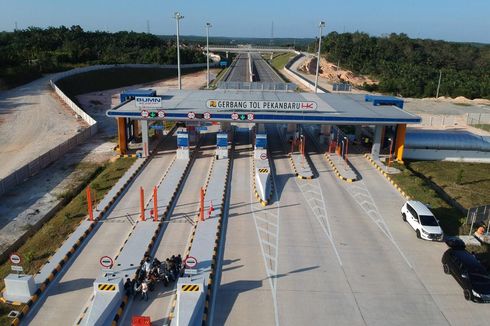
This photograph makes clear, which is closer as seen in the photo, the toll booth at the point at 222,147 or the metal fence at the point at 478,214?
the metal fence at the point at 478,214

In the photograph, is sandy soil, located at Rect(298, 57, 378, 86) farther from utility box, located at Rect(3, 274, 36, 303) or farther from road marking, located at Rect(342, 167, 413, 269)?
utility box, located at Rect(3, 274, 36, 303)

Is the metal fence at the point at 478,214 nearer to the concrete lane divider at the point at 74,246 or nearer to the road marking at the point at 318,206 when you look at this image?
the road marking at the point at 318,206

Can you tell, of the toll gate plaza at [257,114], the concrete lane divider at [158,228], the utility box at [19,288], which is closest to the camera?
the concrete lane divider at [158,228]

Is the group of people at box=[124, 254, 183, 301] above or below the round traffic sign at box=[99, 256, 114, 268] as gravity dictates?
below

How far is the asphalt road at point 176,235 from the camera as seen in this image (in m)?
16.0

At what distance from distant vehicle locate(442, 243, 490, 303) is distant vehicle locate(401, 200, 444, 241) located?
2223 mm

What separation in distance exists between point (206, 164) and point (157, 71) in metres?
79.5

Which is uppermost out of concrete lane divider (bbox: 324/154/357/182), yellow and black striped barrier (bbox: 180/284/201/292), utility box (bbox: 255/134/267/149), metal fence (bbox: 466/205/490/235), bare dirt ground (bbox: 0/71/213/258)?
utility box (bbox: 255/134/267/149)

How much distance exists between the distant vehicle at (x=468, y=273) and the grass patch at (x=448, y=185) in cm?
466

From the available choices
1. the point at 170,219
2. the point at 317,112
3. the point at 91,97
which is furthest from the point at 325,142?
the point at 91,97

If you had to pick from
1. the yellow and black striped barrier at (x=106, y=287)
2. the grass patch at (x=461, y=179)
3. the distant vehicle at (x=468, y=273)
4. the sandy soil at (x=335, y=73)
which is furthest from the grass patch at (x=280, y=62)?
the yellow and black striped barrier at (x=106, y=287)

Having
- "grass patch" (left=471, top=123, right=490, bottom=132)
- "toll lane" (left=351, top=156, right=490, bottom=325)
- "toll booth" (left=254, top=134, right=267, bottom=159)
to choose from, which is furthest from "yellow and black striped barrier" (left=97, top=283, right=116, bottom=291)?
"grass patch" (left=471, top=123, right=490, bottom=132)

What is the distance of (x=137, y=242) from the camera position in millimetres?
20781

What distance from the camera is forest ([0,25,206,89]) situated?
7746 centimetres
